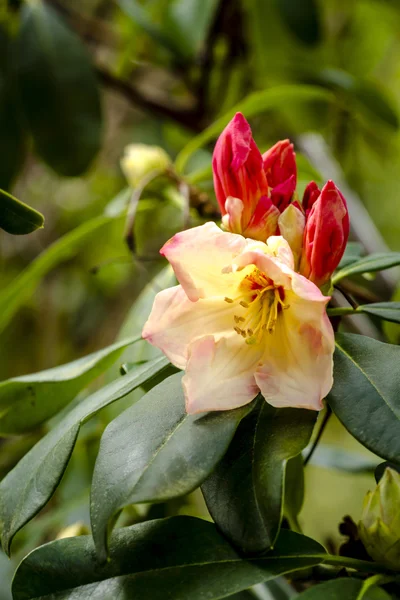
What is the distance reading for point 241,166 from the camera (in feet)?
1.79

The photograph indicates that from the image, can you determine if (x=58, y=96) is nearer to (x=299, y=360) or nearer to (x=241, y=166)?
(x=241, y=166)

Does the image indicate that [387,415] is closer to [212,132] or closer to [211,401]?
[211,401]

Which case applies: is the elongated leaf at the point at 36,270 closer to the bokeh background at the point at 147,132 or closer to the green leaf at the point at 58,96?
the bokeh background at the point at 147,132

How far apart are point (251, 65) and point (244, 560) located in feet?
4.69

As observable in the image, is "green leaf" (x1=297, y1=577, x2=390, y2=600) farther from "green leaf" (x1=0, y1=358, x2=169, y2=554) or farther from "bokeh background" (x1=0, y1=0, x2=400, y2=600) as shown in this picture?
"bokeh background" (x1=0, y1=0, x2=400, y2=600)

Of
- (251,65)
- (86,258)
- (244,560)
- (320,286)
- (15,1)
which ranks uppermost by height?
(15,1)

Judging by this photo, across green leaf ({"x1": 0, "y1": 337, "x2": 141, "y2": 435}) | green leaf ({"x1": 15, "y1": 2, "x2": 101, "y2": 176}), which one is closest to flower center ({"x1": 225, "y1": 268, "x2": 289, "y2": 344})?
green leaf ({"x1": 0, "y1": 337, "x2": 141, "y2": 435})

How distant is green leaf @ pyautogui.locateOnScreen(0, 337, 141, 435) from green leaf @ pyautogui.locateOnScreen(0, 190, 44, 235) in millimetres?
193

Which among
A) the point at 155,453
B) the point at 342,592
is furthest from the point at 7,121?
the point at 342,592

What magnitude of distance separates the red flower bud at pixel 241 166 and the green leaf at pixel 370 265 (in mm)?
122

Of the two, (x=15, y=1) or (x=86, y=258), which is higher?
(x=15, y=1)

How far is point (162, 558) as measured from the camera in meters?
0.47

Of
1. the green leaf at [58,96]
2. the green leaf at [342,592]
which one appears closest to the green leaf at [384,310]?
the green leaf at [342,592]

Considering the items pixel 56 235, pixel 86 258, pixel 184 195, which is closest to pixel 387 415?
pixel 184 195
